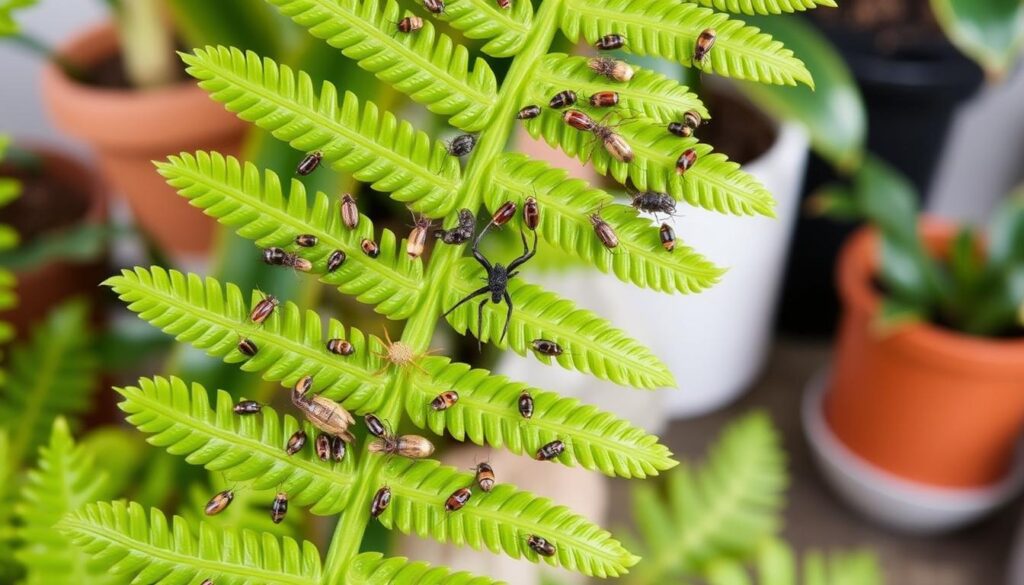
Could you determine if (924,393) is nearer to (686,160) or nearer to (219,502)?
(686,160)

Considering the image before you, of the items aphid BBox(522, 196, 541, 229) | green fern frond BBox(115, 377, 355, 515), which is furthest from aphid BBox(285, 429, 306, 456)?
aphid BBox(522, 196, 541, 229)

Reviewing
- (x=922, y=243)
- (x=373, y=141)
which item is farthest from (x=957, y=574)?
(x=373, y=141)

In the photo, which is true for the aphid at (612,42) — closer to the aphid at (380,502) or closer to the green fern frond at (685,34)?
the green fern frond at (685,34)

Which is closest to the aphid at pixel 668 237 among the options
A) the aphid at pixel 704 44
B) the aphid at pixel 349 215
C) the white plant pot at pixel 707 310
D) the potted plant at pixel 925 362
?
the aphid at pixel 704 44

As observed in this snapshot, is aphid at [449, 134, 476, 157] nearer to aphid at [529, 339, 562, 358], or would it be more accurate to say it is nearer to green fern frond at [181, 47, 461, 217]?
green fern frond at [181, 47, 461, 217]

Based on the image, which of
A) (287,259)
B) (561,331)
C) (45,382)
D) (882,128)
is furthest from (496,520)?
(882,128)

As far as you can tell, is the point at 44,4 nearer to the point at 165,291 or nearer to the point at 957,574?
the point at 165,291
